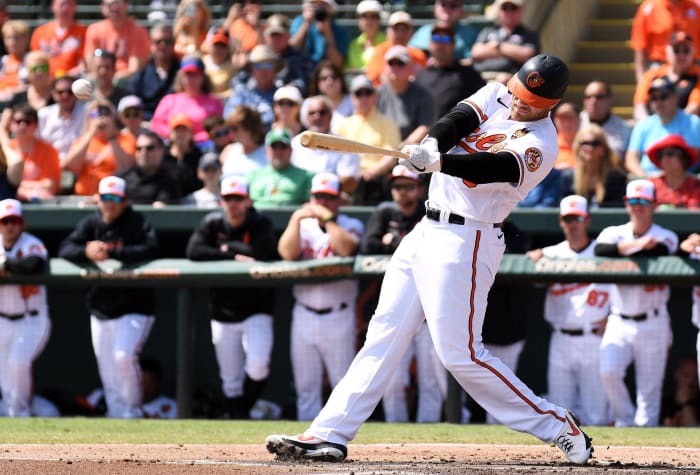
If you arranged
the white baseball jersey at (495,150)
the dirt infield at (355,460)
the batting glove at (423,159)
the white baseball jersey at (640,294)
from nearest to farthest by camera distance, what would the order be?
1. the batting glove at (423,159)
2. the dirt infield at (355,460)
3. the white baseball jersey at (495,150)
4. the white baseball jersey at (640,294)

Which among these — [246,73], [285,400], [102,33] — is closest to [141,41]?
[102,33]

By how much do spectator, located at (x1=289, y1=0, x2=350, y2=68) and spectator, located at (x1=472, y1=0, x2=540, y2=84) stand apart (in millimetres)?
1247

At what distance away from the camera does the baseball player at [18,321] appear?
851cm

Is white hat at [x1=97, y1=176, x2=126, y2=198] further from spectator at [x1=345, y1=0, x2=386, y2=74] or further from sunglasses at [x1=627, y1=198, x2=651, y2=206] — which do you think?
sunglasses at [x1=627, y1=198, x2=651, y2=206]

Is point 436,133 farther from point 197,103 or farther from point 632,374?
point 197,103

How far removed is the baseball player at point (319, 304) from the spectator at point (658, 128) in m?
2.18

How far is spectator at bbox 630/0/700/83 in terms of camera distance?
10.6 meters

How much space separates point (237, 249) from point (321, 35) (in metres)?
3.13

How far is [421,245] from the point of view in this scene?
→ 5.22 meters

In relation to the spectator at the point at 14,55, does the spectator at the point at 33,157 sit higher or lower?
lower

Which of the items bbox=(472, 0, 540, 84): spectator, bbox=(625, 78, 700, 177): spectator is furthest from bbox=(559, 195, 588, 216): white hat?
bbox=(472, 0, 540, 84): spectator

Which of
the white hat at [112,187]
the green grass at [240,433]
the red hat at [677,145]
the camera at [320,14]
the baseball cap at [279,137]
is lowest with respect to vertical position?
the green grass at [240,433]

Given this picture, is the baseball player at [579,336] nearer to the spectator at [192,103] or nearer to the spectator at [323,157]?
the spectator at [323,157]

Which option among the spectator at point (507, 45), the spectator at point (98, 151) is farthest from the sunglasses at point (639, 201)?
A: the spectator at point (98, 151)
